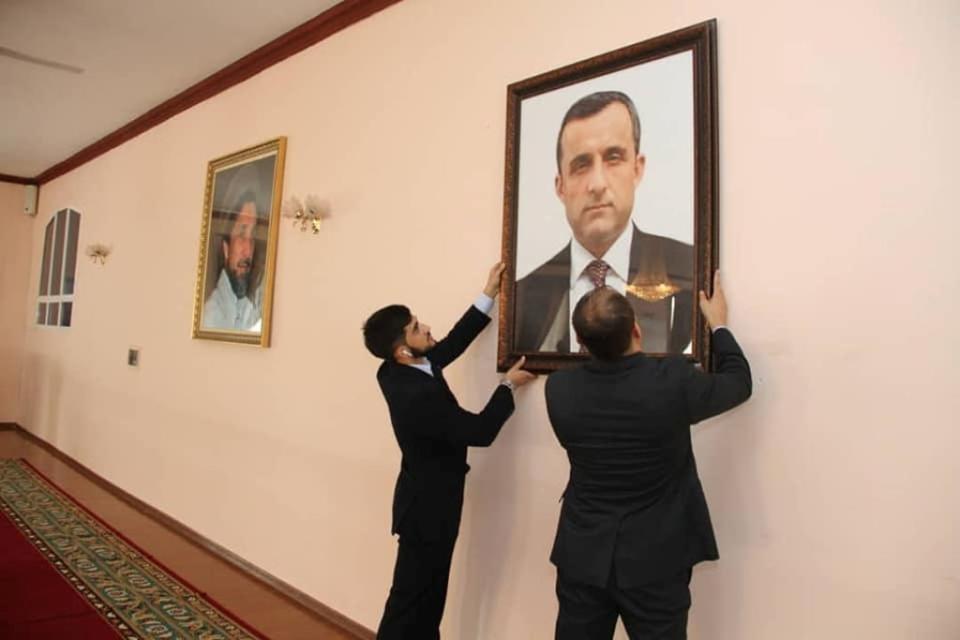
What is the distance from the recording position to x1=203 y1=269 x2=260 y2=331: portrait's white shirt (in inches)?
150

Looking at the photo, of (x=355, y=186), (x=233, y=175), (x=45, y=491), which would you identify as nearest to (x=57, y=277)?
(x=45, y=491)

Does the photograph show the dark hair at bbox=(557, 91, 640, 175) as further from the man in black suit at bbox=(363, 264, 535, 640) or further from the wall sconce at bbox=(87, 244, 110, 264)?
the wall sconce at bbox=(87, 244, 110, 264)

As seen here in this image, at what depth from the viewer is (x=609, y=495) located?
1.66 metres

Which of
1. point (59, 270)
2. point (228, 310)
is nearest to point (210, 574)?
point (228, 310)

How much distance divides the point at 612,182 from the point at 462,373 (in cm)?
98

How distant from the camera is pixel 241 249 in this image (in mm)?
4000

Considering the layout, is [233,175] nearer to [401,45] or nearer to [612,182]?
[401,45]

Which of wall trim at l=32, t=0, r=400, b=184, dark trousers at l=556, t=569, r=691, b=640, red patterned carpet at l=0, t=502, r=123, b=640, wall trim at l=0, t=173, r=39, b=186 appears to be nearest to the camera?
dark trousers at l=556, t=569, r=691, b=640

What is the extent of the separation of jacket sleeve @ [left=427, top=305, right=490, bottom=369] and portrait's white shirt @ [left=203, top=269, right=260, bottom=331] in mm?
1667

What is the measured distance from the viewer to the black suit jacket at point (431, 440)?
2139mm

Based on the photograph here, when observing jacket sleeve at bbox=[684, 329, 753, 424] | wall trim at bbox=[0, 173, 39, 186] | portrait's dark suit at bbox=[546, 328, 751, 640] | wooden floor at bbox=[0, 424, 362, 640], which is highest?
wall trim at bbox=[0, 173, 39, 186]

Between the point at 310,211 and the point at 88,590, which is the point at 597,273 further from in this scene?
the point at 88,590

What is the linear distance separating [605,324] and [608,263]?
58cm

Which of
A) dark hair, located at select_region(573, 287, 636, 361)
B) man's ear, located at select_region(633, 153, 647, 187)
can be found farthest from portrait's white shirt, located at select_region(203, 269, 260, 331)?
dark hair, located at select_region(573, 287, 636, 361)
